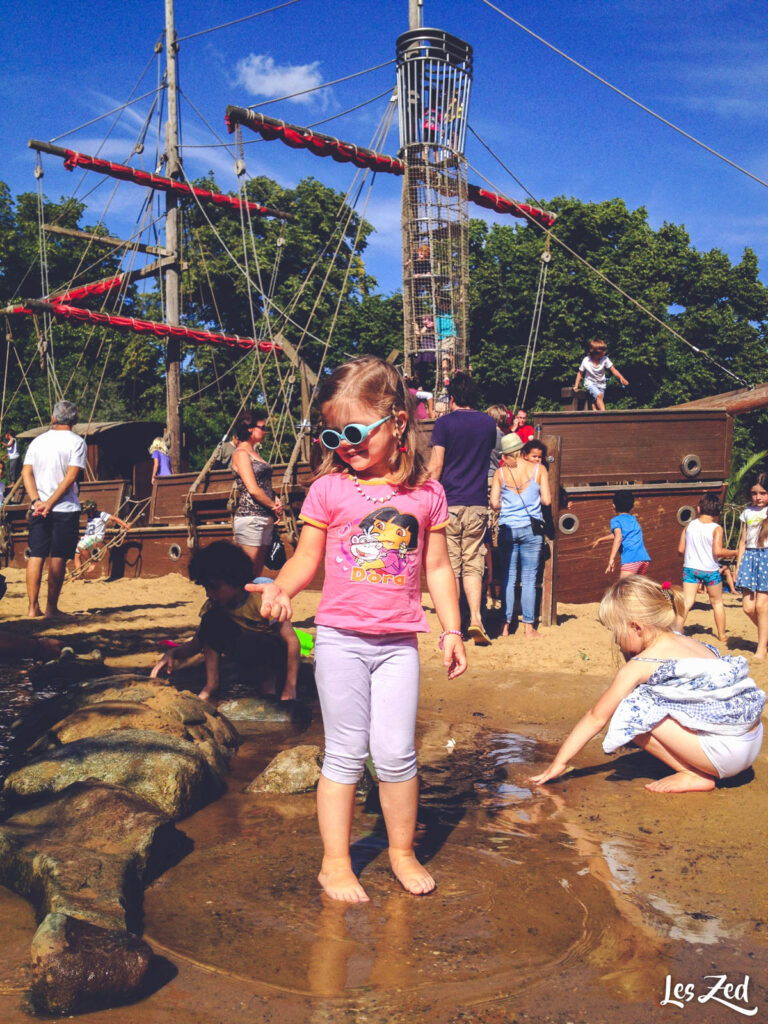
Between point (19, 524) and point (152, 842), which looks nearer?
point (152, 842)

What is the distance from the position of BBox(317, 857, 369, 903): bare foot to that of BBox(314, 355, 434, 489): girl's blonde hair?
133 cm

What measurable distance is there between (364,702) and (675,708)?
1.73 m

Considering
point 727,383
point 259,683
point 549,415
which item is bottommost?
point 259,683

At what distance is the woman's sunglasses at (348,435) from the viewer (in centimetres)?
304

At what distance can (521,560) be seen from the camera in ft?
26.5

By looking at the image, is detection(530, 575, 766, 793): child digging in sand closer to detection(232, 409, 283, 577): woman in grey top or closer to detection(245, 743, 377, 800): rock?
detection(245, 743, 377, 800): rock

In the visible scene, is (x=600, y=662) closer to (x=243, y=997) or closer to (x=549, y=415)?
(x=549, y=415)

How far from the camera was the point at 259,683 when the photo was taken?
6340 millimetres

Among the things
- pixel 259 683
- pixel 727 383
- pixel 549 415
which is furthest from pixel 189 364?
pixel 259 683

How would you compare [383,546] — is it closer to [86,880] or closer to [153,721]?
[86,880]

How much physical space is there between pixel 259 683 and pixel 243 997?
13.5 ft

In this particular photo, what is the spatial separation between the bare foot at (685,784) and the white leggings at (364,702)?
160 cm

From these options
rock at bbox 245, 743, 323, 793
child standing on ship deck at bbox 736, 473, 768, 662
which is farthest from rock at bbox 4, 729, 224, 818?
child standing on ship deck at bbox 736, 473, 768, 662

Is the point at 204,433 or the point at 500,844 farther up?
the point at 204,433
